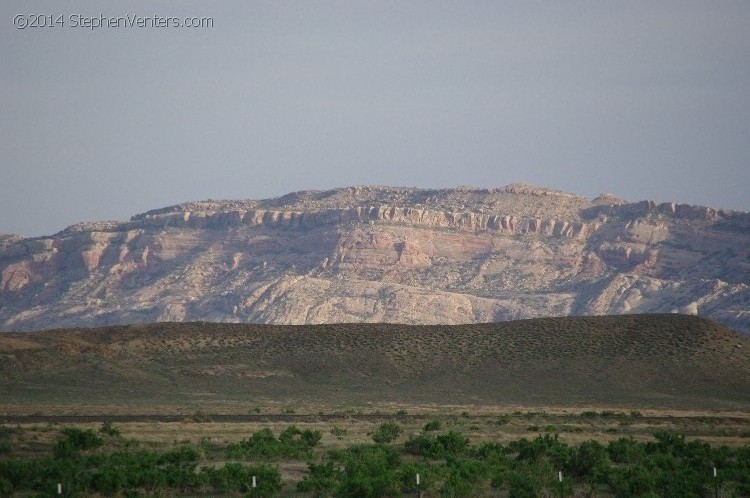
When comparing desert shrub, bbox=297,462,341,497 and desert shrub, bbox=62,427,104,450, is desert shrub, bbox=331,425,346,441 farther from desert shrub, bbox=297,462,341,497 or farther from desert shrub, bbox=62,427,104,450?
desert shrub, bbox=62,427,104,450

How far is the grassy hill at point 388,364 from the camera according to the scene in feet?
237

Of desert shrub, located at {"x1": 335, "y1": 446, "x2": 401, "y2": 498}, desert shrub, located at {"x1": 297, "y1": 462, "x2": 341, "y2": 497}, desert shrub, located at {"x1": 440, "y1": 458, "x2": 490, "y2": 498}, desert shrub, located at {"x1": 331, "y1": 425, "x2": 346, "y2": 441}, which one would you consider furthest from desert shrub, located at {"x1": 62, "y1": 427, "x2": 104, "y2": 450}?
desert shrub, located at {"x1": 440, "y1": 458, "x2": 490, "y2": 498}

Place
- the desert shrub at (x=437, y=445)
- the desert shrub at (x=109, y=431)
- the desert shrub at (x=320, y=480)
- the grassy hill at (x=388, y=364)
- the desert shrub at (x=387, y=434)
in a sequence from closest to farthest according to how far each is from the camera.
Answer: the desert shrub at (x=320, y=480) < the desert shrub at (x=437, y=445) < the desert shrub at (x=109, y=431) < the desert shrub at (x=387, y=434) < the grassy hill at (x=388, y=364)

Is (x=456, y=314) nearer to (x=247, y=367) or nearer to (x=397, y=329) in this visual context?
(x=397, y=329)

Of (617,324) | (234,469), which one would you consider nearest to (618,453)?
(234,469)

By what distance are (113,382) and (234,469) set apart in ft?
148

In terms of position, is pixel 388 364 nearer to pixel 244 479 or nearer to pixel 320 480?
pixel 320 480

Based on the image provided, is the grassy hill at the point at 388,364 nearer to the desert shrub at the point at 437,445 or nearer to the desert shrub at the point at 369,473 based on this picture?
the desert shrub at the point at 437,445

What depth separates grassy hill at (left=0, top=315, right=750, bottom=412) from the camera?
237 feet

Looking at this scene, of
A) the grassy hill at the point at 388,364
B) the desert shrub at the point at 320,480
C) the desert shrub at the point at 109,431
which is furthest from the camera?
the grassy hill at the point at 388,364

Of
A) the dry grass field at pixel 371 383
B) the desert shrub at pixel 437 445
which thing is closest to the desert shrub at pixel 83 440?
the dry grass field at pixel 371 383

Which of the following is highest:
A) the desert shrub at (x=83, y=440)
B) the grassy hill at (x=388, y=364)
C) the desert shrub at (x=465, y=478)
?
the grassy hill at (x=388, y=364)

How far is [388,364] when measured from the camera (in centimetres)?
8506

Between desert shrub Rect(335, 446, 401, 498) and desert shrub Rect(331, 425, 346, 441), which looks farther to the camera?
desert shrub Rect(331, 425, 346, 441)
